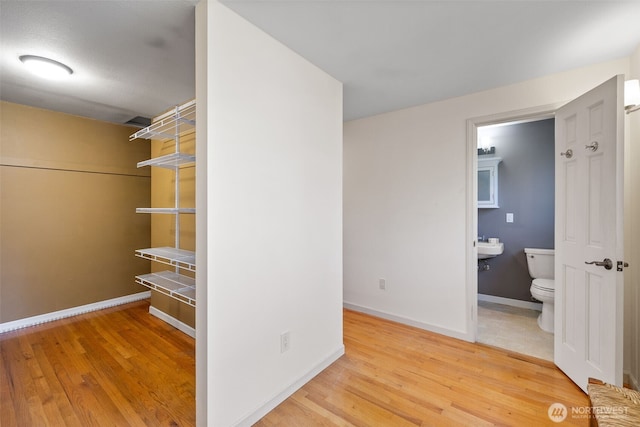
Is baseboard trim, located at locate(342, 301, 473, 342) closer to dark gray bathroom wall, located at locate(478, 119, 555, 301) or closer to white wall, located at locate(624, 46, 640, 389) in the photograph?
white wall, located at locate(624, 46, 640, 389)

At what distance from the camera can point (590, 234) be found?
1896 millimetres

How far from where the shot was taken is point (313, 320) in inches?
86.0

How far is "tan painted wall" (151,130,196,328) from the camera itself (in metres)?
2.87

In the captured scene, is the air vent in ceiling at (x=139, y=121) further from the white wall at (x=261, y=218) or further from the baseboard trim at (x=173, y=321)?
the white wall at (x=261, y=218)

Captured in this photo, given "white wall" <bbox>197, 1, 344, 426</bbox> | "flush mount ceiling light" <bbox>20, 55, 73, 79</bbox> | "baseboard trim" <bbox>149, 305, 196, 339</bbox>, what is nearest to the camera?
"white wall" <bbox>197, 1, 344, 426</bbox>

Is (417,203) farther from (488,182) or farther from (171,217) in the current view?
(171,217)

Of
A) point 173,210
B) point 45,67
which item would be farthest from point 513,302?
point 45,67

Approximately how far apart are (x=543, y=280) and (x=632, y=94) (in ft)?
6.80

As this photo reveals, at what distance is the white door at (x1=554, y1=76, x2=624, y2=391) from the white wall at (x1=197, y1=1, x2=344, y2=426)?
69.5 inches

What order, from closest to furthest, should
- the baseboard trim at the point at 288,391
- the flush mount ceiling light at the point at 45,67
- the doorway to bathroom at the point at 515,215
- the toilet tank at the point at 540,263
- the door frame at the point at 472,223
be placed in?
the baseboard trim at the point at 288,391 → the flush mount ceiling light at the point at 45,67 → the door frame at the point at 472,223 → the toilet tank at the point at 540,263 → the doorway to bathroom at the point at 515,215

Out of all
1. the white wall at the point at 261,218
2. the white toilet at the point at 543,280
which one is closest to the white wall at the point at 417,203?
the white toilet at the point at 543,280

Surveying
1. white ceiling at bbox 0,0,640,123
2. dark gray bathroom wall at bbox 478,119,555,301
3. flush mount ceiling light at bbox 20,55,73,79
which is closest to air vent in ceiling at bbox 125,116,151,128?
white ceiling at bbox 0,0,640,123

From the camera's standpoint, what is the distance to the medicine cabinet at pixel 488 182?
374 cm

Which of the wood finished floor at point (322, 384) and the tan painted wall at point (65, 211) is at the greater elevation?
the tan painted wall at point (65, 211)
